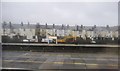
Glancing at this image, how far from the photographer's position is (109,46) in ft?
19.6

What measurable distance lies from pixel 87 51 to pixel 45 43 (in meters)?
1.32

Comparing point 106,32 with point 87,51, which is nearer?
point 106,32

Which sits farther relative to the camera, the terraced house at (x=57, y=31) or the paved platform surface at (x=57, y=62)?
the terraced house at (x=57, y=31)

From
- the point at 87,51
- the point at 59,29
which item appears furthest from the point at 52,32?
the point at 87,51

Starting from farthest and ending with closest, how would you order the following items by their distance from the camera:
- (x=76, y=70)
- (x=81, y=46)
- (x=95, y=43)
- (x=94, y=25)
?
(x=81, y=46) < (x=95, y=43) < (x=94, y=25) < (x=76, y=70)

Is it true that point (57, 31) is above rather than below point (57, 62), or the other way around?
above

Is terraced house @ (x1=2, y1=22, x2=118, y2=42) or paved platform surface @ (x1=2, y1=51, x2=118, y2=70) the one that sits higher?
terraced house @ (x1=2, y1=22, x2=118, y2=42)

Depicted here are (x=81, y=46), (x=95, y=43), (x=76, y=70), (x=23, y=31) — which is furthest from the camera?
(x=81, y=46)

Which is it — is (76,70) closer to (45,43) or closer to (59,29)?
(59,29)

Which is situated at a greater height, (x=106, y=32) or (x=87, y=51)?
(x=106, y=32)

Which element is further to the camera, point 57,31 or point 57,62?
point 57,31

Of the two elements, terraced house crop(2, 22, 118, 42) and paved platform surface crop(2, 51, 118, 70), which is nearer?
paved platform surface crop(2, 51, 118, 70)

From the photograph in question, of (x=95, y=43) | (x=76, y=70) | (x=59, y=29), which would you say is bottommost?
(x=76, y=70)

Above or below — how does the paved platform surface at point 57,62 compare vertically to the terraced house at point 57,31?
below
